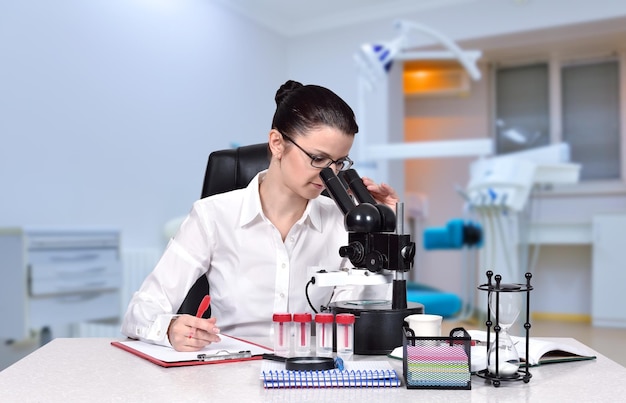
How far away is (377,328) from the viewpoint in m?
1.08

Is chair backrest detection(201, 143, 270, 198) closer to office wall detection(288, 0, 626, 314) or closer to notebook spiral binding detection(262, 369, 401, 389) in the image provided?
notebook spiral binding detection(262, 369, 401, 389)

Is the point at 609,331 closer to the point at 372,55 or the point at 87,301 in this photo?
Answer: the point at 372,55

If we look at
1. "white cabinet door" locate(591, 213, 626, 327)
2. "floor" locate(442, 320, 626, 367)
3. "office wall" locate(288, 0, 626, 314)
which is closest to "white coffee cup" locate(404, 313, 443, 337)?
"floor" locate(442, 320, 626, 367)

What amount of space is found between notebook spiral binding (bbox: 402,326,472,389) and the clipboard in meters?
0.29

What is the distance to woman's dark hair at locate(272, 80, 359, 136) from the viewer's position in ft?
4.29

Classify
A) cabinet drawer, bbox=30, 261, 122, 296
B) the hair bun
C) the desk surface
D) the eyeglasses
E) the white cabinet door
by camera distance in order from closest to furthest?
the desk surface
the eyeglasses
the hair bun
cabinet drawer, bbox=30, 261, 122, 296
the white cabinet door

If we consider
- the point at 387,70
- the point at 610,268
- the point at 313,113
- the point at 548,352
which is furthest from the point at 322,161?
the point at 610,268

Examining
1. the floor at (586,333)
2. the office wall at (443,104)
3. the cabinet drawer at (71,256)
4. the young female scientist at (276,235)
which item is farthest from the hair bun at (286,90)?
the office wall at (443,104)

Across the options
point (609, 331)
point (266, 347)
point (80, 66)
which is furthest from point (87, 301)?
point (609, 331)

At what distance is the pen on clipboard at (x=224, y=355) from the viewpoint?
1030 millimetres

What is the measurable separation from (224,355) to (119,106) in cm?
345

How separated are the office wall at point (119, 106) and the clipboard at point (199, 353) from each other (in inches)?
104

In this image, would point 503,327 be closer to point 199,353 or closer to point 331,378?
point 331,378

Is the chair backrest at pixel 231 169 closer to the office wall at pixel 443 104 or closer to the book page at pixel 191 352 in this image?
the book page at pixel 191 352
